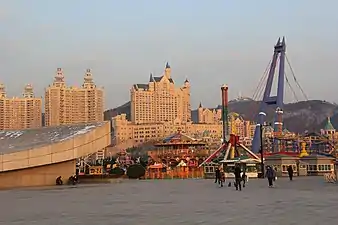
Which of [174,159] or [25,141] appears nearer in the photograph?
[25,141]

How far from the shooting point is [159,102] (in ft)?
541

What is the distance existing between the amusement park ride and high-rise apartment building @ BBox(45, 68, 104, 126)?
203ft

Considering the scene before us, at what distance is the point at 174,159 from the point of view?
6712cm

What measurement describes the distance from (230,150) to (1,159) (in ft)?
86.0

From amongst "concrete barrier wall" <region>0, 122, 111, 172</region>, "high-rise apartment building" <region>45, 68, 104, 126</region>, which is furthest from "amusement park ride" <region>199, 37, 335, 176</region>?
"high-rise apartment building" <region>45, 68, 104, 126</region>

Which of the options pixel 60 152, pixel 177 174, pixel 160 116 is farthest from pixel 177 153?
pixel 160 116

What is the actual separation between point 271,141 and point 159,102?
86030mm

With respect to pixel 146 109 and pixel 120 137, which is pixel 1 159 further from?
pixel 146 109

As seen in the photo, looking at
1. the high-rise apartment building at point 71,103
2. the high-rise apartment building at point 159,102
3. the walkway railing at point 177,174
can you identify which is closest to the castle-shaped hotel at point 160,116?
the high-rise apartment building at point 159,102

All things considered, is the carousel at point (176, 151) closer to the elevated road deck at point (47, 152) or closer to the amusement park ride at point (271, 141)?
the amusement park ride at point (271, 141)

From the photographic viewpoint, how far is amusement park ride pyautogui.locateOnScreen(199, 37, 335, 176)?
48.4m

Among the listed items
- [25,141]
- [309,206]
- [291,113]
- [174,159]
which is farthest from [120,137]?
[309,206]

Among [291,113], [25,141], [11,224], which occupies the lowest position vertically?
[11,224]

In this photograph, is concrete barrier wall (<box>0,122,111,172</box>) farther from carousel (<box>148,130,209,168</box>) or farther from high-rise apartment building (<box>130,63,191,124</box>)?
high-rise apartment building (<box>130,63,191,124</box>)
